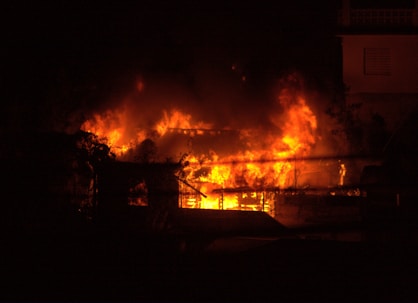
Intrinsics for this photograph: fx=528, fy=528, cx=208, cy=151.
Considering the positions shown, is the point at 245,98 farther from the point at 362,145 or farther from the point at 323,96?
the point at 362,145

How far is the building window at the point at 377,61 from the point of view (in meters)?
17.8

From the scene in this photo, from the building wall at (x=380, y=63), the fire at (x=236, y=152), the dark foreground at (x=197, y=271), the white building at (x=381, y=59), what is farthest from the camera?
the building wall at (x=380, y=63)

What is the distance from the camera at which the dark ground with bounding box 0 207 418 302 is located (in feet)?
20.5

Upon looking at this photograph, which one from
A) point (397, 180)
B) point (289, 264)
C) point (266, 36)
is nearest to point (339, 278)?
point (289, 264)

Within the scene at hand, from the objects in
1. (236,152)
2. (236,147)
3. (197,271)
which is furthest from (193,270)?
(236,147)

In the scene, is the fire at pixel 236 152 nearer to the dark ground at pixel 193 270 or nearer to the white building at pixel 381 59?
the white building at pixel 381 59

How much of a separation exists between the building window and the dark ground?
10545 mm

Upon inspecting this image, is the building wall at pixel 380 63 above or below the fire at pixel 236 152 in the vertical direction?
above

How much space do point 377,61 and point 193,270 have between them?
13.2 meters

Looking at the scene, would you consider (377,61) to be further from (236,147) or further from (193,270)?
(193,270)

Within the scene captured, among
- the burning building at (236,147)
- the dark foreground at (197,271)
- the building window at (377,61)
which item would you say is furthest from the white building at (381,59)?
the dark foreground at (197,271)

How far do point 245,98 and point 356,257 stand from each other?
10061 millimetres

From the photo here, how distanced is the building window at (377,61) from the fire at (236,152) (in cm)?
317

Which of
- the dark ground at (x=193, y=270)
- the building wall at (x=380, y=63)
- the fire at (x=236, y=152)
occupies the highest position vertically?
the building wall at (x=380, y=63)
